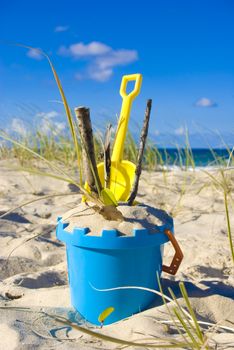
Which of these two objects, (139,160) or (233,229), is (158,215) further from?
(233,229)

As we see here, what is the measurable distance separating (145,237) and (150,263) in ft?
0.36

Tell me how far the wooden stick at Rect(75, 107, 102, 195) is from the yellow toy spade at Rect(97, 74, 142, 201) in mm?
128

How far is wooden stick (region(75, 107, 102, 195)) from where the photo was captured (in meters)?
1.17

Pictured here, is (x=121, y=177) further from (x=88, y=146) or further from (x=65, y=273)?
(x=65, y=273)

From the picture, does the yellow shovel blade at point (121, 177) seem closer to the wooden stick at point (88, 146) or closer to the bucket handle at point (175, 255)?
the wooden stick at point (88, 146)

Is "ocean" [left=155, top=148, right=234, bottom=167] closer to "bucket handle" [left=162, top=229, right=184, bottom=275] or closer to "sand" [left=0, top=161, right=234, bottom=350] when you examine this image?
"sand" [left=0, top=161, right=234, bottom=350]

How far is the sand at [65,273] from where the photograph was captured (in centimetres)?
112

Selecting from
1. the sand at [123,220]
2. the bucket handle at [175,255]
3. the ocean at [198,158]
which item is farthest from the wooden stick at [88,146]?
the ocean at [198,158]

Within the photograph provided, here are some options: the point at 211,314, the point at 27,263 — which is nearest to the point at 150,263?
the point at 211,314

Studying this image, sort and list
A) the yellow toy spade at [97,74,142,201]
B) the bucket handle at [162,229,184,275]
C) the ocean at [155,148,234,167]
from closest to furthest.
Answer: the bucket handle at [162,229,184,275] < the yellow toy spade at [97,74,142,201] < the ocean at [155,148,234,167]

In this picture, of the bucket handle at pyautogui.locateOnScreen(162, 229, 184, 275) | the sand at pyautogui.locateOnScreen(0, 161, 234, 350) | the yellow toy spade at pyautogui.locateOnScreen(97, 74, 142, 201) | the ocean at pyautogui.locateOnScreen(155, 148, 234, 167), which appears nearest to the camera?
the sand at pyautogui.locateOnScreen(0, 161, 234, 350)

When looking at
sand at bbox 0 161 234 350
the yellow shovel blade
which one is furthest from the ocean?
the yellow shovel blade

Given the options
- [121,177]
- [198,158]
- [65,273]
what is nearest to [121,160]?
[121,177]

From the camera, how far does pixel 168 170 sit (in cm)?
415
